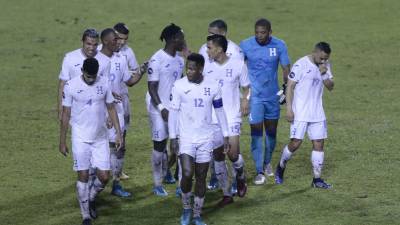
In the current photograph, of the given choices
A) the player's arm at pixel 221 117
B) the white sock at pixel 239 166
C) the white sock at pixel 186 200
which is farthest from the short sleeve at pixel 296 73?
the white sock at pixel 186 200

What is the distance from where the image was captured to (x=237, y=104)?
714 inches

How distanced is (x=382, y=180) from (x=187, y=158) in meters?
5.05

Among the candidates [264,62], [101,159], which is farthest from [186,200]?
[264,62]

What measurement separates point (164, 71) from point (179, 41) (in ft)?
1.90

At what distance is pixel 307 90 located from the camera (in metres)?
18.9

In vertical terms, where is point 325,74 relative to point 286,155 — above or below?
above

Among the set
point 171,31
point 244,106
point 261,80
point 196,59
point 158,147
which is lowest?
point 158,147

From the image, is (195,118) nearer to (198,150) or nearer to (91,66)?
(198,150)

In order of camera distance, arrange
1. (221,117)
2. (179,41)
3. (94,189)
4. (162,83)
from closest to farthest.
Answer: (221,117)
(94,189)
(179,41)
(162,83)

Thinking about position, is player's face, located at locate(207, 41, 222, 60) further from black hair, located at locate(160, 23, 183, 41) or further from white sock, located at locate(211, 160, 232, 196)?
white sock, located at locate(211, 160, 232, 196)

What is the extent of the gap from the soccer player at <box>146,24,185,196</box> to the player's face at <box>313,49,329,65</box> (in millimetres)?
2367

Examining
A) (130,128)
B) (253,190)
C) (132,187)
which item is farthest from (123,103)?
(130,128)

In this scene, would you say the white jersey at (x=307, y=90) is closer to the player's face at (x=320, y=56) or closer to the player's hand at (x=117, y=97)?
the player's face at (x=320, y=56)

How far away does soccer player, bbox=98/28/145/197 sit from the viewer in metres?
18.0
